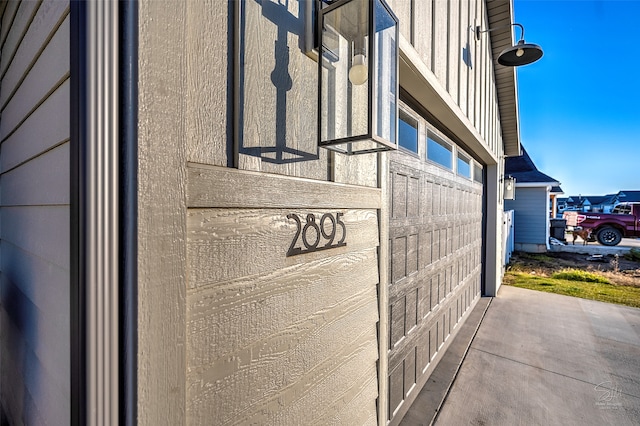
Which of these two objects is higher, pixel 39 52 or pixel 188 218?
pixel 39 52

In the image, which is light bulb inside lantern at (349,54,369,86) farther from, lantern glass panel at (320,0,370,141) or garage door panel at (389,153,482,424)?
garage door panel at (389,153,482,424)

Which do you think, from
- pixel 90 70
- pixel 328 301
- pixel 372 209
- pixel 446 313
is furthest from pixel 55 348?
pixel 446 313

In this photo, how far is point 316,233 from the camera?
1.15 m

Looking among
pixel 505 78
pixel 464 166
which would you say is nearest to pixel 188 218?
pixel 464 166

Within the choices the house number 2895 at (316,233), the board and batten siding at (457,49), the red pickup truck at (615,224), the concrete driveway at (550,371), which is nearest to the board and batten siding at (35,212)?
the house number 2895 at (316,233)

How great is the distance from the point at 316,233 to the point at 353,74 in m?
0.57

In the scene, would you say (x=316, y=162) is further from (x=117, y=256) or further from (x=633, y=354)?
(x=633, y=354)

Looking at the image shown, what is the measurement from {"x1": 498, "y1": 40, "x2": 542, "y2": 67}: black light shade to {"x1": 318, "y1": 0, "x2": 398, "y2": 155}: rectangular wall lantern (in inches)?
116

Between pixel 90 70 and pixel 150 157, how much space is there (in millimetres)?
184

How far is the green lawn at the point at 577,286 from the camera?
545 cm

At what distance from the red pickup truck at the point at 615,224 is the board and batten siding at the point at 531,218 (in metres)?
3.34

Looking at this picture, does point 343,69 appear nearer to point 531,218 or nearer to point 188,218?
point 188,218

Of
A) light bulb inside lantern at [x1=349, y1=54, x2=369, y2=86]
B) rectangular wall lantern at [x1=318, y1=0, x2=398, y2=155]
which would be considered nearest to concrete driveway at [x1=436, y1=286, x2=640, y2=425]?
rectangular wall lantern at [x1=318, y1=0, x2=398, y2=155]

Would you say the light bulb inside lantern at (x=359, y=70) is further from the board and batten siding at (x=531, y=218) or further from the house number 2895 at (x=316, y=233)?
the board and batten siding at (x=531, y=218)
